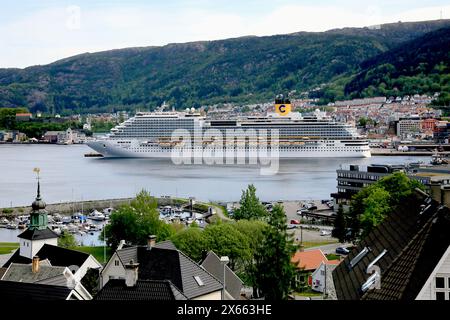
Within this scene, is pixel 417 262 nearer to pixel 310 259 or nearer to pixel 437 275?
pixel 437 275

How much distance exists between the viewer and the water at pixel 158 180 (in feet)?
76.8

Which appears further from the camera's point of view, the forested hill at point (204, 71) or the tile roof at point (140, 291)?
the forested hill at point (204, 71)

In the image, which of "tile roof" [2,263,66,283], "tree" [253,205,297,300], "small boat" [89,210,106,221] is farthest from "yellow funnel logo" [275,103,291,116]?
"tile roof" [2,263,66,283]

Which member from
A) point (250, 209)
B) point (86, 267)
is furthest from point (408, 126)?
point (86, 267)

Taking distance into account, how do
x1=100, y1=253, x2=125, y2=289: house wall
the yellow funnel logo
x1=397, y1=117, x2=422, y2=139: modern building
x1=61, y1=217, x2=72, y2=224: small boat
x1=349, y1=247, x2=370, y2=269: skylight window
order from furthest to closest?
x1=397, y1=117, x2=422, y2=139: modern building, the yellow funnel logo, x1=61, y1=217, x2=72, y2=224: small boat, x1=100, y1=253, x2=125, y2=289: house wall, x1=349, y1=247, x2=370, y2=269: skylight window

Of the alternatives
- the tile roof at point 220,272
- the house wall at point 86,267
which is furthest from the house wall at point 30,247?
the tile roof at point 220,272

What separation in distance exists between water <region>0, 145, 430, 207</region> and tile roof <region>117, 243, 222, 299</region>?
1549cm

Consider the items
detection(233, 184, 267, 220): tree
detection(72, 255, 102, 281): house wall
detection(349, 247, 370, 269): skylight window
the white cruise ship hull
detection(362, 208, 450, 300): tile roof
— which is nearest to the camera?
detection(362, 208, 450, 300): tile roof

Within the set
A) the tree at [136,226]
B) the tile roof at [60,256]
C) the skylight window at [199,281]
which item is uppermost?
the skylight window at [199,281]

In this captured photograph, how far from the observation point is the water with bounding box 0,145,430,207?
76.8ft

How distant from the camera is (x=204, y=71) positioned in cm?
12562

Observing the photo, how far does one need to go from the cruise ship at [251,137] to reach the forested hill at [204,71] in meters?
52.2

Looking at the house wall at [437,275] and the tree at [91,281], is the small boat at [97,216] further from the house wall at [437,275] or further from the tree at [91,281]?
the house wall at [437,275]

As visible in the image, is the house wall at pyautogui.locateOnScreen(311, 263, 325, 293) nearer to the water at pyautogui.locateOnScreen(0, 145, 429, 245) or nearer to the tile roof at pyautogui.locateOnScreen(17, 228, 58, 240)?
the tile roof at pyautogui.locateOnScreen(17, 228, 58, 240)
